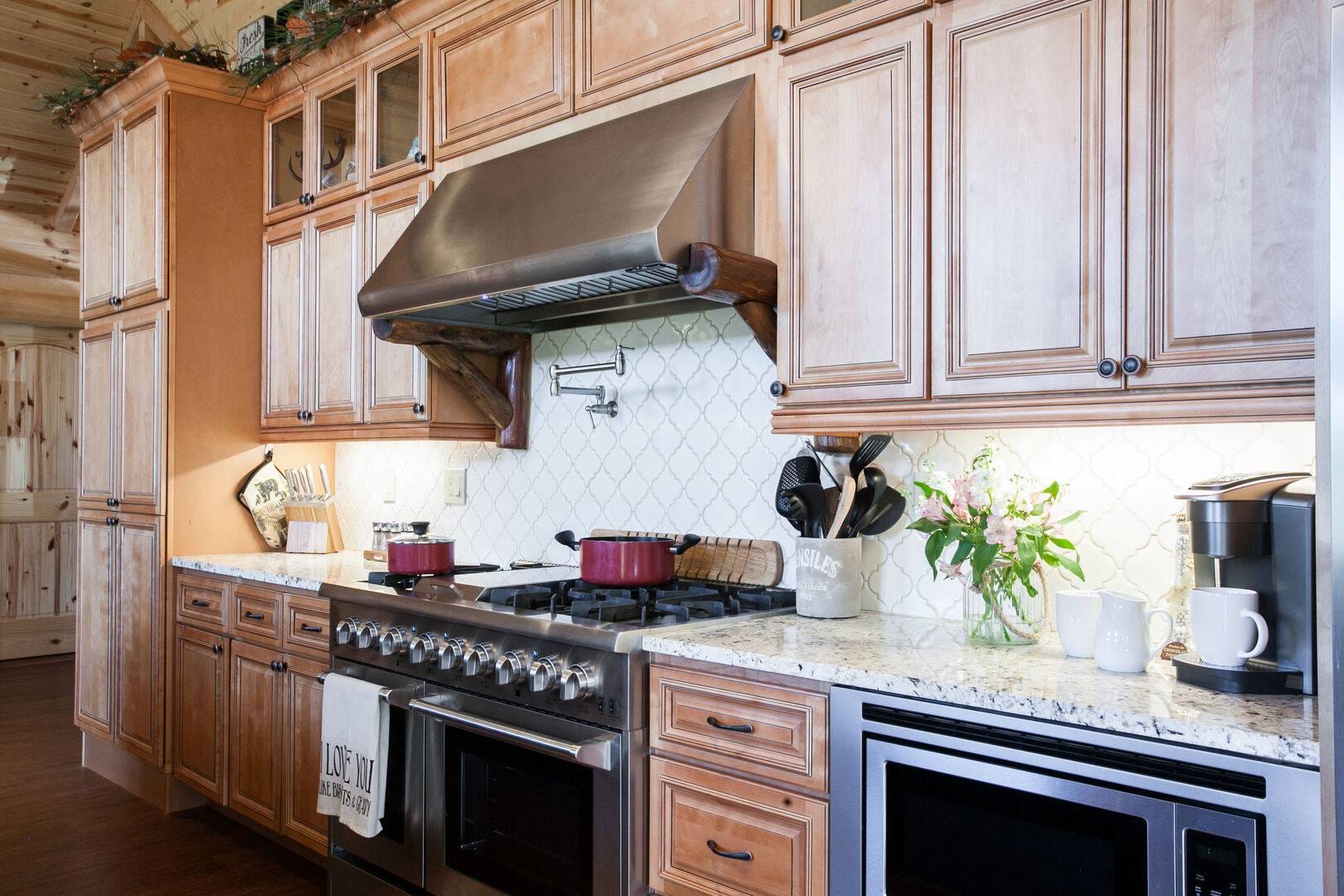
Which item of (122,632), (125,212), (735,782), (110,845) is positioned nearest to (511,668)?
(735,782)

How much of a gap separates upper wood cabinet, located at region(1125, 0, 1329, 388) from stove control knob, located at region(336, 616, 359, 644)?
2025mm

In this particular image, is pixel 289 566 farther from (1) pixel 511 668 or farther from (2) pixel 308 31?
(2) pixel 308 31

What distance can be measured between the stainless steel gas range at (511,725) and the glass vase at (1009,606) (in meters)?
0.54

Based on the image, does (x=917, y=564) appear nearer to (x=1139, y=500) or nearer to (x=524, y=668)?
(x=1139, y=500)

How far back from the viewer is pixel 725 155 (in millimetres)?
2172

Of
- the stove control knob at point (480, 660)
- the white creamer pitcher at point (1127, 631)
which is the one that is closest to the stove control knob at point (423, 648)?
the stove control knob at point (480, 660)

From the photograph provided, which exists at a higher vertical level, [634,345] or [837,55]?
[837,55]

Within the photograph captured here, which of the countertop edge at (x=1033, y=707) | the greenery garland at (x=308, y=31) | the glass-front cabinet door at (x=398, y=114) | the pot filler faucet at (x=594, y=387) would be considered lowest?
the countertop edge at (x=1033, y=707)

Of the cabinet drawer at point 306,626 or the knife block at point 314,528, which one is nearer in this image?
the cabinet drawer at point 306,626

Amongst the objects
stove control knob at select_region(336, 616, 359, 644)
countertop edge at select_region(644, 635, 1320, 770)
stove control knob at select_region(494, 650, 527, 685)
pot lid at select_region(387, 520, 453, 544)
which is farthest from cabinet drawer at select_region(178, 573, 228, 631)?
countertop edge at select_region(644, 635, 1320, 770)

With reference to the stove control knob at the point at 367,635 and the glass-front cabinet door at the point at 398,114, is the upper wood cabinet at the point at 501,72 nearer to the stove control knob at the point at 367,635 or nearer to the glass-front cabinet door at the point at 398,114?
the glass-front cabinet door at the point at 398,114

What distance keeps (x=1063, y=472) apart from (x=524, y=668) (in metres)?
1.22

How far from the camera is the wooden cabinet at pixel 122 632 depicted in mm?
3670

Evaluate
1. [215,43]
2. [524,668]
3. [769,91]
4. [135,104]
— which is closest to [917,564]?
[524,668]
